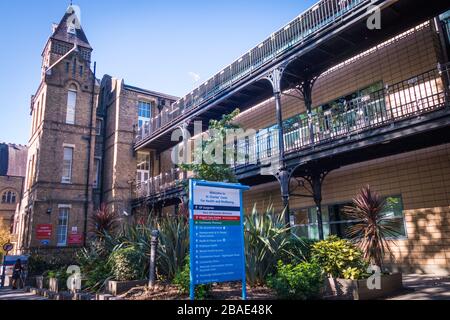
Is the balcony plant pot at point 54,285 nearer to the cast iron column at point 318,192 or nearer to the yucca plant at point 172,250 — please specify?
the yucca plant at point 172,250

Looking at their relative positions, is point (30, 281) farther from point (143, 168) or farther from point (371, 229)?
point (371, 229)

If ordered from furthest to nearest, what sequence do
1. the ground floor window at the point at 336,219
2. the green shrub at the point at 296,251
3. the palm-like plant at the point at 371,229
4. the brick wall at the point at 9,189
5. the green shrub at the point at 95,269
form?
the brick wall at the point at 9,189 < the ground floor window at the point at 336,219 < the green shrub at the point at 95,269 < the green shrub at the point at 296,251 < the palm-like plant at the point at 371,229

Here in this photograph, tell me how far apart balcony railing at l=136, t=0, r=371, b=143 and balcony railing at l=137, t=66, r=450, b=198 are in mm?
2485

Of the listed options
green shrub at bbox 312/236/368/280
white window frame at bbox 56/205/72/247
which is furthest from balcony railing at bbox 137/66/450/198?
white window frame at bbox 56/205/72/247

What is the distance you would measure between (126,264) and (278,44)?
9167mm

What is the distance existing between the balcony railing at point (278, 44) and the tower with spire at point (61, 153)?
314 inches

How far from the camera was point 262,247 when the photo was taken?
301 inches

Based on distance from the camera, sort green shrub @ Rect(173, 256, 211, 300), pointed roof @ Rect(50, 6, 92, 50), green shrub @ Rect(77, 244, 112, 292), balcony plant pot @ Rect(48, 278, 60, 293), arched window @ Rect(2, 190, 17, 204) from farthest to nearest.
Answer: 1. arched window @ Rect(2, 190, 17, 204)
2. pointed roof @ Rect(50, 6, 92, 50)
3. balcony plant pot @ Rect(48, 278, 60, 293)
4. green shrub @ Rect(77, 244, 112, 292)
5. green shrub @ Rect(173, 256, 211, 300)

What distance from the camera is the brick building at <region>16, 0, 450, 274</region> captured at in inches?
370

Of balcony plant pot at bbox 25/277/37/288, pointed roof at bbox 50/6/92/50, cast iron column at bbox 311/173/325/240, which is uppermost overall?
pointed roof at bbox 50/6/92/50

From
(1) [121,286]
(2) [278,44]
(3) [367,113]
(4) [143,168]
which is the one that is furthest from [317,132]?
(4) [143,168]

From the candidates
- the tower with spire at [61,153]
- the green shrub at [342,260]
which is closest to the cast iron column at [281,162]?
the green shrub at [342,260]

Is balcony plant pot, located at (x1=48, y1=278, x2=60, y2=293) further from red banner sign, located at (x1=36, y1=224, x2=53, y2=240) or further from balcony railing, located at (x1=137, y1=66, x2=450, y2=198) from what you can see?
red banner sign, located at (x1=36, y1=224, x2=53, y2=240)

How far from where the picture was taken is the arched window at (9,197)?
139 feet
